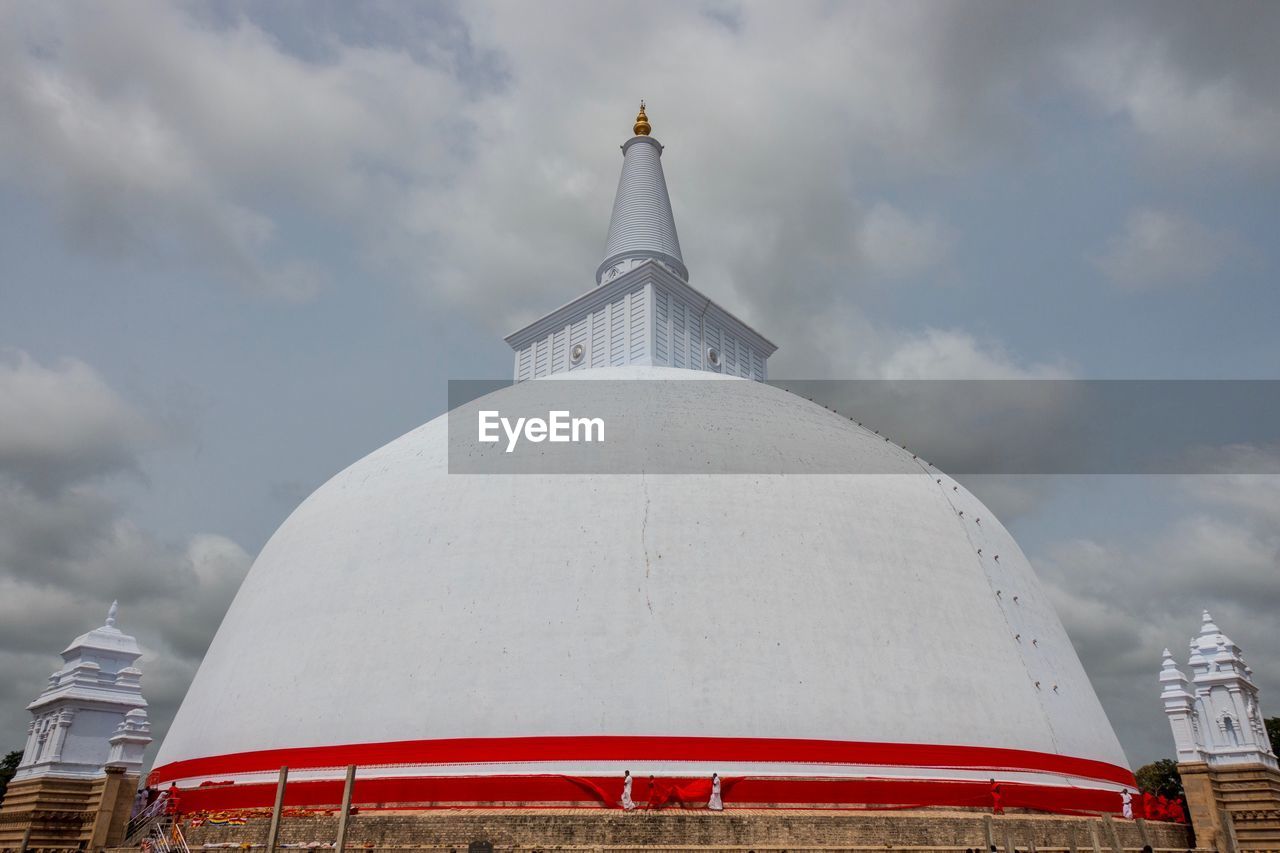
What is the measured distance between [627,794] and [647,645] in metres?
2.34

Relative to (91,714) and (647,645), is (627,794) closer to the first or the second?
(647,645)

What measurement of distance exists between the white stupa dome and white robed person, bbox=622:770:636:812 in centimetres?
31

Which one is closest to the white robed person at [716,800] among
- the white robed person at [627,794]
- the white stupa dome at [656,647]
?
the white stupa dome at [656,647]

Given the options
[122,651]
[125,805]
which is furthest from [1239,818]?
[122,651]

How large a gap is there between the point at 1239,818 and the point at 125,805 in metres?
21.6

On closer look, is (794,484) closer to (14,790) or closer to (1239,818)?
(1239,818)

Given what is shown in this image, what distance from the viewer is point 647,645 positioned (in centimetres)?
1480

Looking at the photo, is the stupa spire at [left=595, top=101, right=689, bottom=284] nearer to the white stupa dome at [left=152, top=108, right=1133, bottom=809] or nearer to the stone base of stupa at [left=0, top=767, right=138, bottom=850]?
the white stupa dome at [left=152, top=108, right=1133, bottom=809]

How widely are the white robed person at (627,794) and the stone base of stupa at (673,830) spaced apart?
0.22 meters

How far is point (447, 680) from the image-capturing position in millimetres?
15000

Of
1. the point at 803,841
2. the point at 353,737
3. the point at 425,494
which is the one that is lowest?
the point at 803,841
